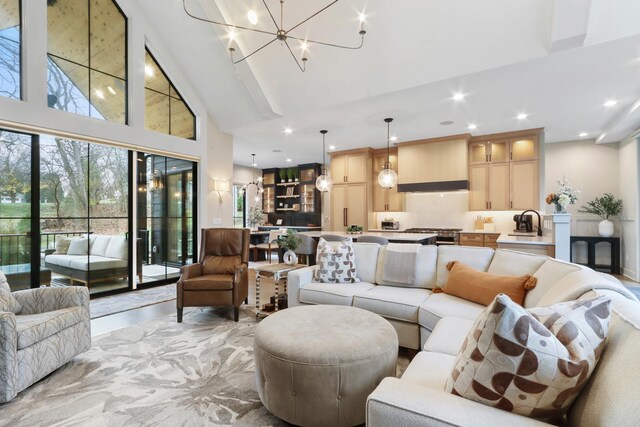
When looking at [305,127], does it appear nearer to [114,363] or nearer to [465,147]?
[465,147]

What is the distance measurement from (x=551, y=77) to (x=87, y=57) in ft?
20.2

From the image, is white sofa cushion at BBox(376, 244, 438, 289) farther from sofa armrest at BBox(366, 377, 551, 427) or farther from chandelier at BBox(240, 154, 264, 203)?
chandelier at BBox(240, 154, 264, 203)

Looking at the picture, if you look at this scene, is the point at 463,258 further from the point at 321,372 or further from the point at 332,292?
the point at 321,372

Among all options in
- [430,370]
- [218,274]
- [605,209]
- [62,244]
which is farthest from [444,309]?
[605,209]

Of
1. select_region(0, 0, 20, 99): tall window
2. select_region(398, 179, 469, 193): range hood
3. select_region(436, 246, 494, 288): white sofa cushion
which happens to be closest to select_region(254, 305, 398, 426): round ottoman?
select_region(436, 246, 494, 288): white sofa cushion

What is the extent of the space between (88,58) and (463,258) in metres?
5.60

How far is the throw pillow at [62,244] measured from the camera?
4105mm

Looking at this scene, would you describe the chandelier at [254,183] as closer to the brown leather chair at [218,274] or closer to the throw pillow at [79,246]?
the throw pillow at [79,246]

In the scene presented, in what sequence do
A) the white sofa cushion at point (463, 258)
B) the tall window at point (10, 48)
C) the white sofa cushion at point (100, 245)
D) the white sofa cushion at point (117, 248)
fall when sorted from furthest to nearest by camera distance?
the white sofa cushion at point (117, 248) → the white sofa cushion at point (100, 245) → the tall window at point (10, 48) → the white sofa cushion at point (463, 258)

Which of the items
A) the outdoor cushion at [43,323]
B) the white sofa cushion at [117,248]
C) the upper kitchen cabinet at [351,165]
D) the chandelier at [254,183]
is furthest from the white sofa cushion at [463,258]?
the chandelier at [254,183]

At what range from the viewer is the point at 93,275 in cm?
445

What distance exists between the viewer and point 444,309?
2.33 metres

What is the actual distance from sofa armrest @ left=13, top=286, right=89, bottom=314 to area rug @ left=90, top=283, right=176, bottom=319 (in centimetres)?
129

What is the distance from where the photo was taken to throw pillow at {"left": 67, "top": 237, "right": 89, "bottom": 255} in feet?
13.9
